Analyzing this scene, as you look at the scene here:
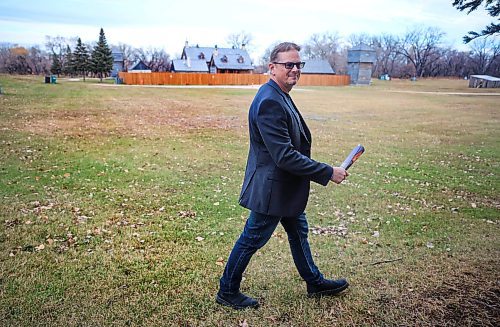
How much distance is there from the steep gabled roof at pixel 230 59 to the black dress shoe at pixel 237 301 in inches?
2643

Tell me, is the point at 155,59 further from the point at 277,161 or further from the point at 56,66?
the point at 277,161

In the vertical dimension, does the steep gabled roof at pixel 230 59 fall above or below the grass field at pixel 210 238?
above

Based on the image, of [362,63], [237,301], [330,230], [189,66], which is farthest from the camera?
[362,63]

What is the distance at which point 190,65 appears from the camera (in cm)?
6812

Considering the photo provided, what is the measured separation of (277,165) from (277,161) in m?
0.06

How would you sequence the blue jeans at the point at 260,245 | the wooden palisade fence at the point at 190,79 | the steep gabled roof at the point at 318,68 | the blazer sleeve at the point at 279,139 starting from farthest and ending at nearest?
the steep gabled roof at the point at 318,68 < the wooden palisade fence at the point at 190,79 < the blue jeans at the point at 260,245 < the blazer sleeve at the point at 279,139

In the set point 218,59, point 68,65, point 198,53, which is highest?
point 198,53

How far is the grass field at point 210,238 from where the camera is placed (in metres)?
3.53

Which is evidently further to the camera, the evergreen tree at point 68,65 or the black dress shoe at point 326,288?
the evergreen tree at point 68,65

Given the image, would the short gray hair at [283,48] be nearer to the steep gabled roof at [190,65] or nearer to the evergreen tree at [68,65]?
the evergreen tree at [68,65]

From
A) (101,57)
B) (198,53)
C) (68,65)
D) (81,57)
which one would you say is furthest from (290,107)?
(198,53)

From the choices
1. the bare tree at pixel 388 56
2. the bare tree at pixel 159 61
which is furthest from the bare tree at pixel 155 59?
the bare tree at pixel 388 56

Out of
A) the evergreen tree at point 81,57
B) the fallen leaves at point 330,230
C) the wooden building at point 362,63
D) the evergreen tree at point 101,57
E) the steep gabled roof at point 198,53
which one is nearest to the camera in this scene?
the fallen leaves at point 330,230

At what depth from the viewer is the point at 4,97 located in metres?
21.5
